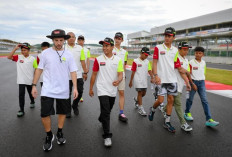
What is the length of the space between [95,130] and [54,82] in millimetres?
1458

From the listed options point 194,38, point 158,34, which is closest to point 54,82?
point 194,38

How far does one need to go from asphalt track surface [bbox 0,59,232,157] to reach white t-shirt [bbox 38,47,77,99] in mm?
953

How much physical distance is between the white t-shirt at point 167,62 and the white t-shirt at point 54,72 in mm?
1973

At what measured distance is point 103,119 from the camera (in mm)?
3414

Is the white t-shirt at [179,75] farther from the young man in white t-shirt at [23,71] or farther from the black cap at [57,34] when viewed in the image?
the young man in white t-shirt at [23,71]

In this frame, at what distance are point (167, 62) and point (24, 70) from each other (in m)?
3.66

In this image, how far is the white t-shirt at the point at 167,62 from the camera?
3.94 m

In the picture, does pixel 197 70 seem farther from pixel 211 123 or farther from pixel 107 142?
pixel 107 142

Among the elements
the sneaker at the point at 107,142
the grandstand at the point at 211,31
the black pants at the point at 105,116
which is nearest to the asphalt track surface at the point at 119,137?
the sneaker at the point at 107,142

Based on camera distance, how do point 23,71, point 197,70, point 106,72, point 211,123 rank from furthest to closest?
1. point 23,71
2. point 197,70
3. point 211,123
4. point 106,72

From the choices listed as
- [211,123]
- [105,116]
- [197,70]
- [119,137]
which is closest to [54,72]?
[105,116]

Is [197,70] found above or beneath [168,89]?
above

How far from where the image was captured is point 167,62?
395 centimetres

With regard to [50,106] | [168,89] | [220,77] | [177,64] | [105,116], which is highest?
[177,64]
